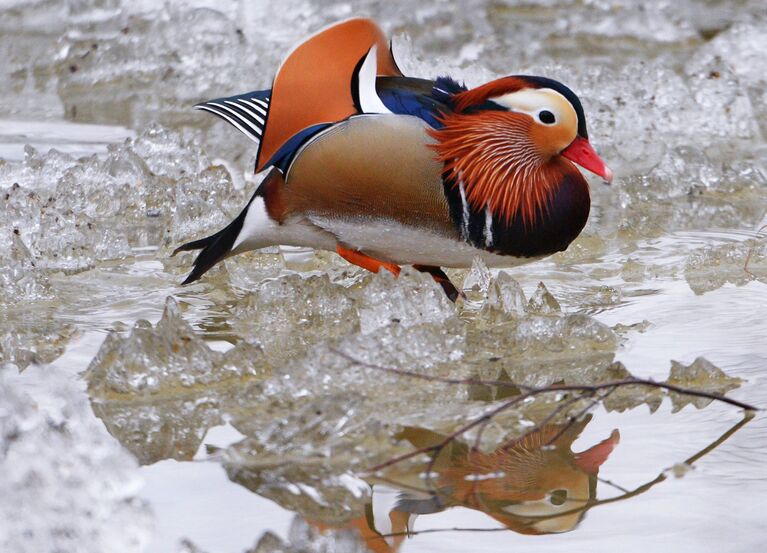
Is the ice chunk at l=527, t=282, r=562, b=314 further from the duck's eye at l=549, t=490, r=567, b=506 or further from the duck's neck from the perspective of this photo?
the duck's eye at l=549, t=490, r=567, b=506

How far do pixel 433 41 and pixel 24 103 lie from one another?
2326 millimetres

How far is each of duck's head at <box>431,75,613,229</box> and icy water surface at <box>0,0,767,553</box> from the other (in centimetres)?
30

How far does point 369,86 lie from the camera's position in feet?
10.3

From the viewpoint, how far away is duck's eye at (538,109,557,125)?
3.10m

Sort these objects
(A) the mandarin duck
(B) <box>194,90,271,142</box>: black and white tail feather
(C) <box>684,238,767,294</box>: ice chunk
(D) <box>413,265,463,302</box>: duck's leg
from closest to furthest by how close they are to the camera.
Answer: (A) the mandarin duck < (B) <box>194,90,271,142</box>: black and white tail feather < (D) <box>413,265,463,302</box>: duck's leg < (C) <box>684,238,767,294</box>: ice chunk

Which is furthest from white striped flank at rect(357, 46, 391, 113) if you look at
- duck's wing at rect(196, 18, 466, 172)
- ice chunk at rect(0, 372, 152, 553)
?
ice chunk at rect(0, 372, 152, 553)

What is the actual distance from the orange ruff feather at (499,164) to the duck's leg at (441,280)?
0.44 metres

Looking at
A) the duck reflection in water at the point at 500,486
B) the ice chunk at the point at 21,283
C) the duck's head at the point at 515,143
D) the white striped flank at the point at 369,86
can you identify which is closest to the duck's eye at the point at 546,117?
the duck's head at the point at 515,143

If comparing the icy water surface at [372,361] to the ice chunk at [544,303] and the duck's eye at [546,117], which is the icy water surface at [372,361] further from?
the duck's eye at [546,117]

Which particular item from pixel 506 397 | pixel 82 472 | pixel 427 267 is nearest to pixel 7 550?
pixel 82 472

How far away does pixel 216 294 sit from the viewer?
12.2 feet

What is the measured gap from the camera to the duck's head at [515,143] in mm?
3076

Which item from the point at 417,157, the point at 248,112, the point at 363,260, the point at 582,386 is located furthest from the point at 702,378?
the point at 248,112

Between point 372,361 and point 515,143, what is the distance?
2.39ft
